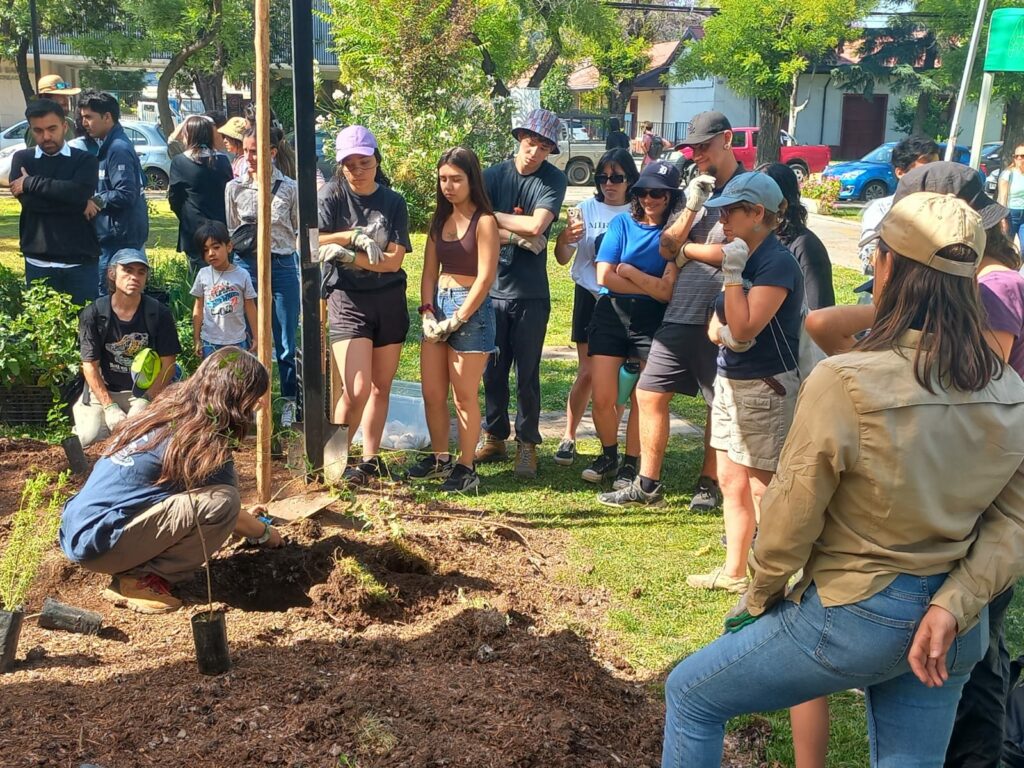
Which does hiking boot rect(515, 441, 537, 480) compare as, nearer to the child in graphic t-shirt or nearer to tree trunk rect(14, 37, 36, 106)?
the child in graphic t-shirt

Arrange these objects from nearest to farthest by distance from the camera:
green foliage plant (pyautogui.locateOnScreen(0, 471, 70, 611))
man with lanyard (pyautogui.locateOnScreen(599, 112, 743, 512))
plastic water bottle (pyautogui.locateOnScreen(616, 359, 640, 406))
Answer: green foliage plant (pyautogui.locateOnScreen(0, 471, 70, 611)) < man with lanyard (pyautogui.locateOnScreen(599, 112, 743, 512)) < plastic water bottle (pyautogui.locateOnScreen(616, 359, 640, 406))

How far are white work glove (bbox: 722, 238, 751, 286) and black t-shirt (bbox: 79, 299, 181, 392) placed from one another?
11.3 ft

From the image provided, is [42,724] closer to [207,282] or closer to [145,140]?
[207,282]

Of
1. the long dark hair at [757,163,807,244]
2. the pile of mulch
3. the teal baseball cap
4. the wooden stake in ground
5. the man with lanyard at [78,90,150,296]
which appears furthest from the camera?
the man with lanyard at [78,90,150,296]

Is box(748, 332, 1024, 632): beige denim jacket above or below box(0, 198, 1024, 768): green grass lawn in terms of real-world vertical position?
above

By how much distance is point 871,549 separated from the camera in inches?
86.0

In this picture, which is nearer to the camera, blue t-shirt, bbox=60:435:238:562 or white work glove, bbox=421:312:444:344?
blue t-shirt, bbox=60:435:238:562

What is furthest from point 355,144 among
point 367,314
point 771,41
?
point 771,41

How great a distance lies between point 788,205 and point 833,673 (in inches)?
117

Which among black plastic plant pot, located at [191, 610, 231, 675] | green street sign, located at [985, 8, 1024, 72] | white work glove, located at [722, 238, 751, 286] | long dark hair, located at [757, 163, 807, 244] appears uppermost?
green street sign, located at [985, 8, 1024, 72]

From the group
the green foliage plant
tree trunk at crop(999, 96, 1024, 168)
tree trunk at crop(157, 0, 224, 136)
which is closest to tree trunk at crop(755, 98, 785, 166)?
tree trunk at crop(999, 96, 1024, 168)

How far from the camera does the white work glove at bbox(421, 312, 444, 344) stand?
5.54 metres

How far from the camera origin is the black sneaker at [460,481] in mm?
5653

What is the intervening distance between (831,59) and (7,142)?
32.1m
